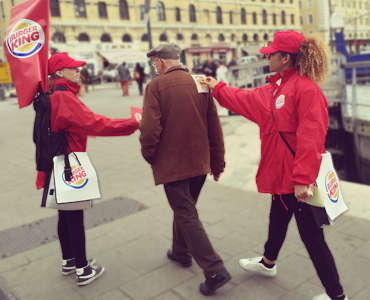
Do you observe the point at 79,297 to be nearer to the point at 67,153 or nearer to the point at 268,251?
the point at 67,153

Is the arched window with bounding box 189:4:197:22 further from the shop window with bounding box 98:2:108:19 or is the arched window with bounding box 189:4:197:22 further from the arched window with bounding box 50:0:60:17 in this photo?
the arched window with bounding box 50:0:60:17

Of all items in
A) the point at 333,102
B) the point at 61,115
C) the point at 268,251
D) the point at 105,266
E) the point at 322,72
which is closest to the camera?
the point at 322,72

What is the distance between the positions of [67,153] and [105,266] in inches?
45.4

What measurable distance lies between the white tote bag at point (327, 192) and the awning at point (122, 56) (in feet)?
136

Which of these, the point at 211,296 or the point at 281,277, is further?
the point at 281,277

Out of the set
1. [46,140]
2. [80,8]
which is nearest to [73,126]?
[46,140]

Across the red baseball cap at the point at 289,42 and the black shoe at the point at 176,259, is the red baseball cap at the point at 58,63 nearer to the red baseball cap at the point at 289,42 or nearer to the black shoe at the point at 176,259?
the red baseball cap at the point at 289,42

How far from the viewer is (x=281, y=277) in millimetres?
3102

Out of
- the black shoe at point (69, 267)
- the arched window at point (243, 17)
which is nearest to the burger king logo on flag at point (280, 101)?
the black shoe at point (69, 267)

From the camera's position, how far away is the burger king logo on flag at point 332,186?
8.35ft

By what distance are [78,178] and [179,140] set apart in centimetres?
84

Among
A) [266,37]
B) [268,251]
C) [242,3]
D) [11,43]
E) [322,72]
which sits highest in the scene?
[242,3]

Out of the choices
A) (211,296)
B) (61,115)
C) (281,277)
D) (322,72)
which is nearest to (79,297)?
(211,296)

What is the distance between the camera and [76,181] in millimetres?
2965
